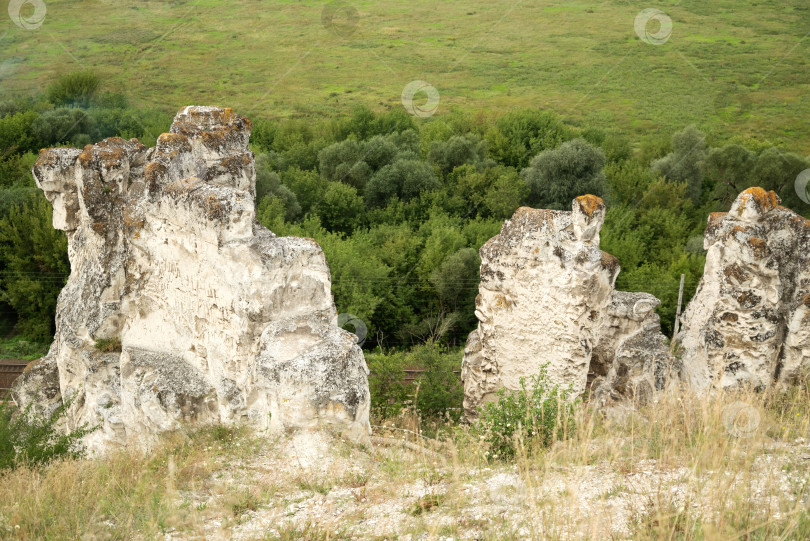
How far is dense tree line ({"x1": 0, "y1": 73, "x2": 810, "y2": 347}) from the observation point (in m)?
31.3

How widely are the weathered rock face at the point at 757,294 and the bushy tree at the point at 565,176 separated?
30.0 meters

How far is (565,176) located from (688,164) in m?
10.1

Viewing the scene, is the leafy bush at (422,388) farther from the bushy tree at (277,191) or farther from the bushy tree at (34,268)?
the bushy tree at (277,191)

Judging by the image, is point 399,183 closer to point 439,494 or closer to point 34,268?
point 34,268

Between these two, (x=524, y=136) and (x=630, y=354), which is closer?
(x=630, y=354)

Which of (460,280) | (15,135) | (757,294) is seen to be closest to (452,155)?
(460,280)

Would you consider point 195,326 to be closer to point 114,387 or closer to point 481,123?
point 114,387

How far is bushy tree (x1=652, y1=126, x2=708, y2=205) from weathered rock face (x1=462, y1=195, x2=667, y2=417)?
35.1 m

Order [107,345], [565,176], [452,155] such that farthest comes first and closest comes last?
[452,155] < [565,176] < [107,345]

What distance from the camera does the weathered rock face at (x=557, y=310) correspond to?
1223 cm

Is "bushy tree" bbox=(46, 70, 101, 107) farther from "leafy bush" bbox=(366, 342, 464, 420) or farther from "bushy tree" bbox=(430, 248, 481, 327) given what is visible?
"leafy bush" bbox=(366, 342, 464, 420)

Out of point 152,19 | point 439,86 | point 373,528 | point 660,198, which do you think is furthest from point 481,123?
point 373,528

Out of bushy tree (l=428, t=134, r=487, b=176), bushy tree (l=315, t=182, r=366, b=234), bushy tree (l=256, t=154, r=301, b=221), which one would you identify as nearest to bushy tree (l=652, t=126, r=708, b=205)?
bushy tree (l=428, t=134, r=487, b=176)

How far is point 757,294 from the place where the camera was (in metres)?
12.6
